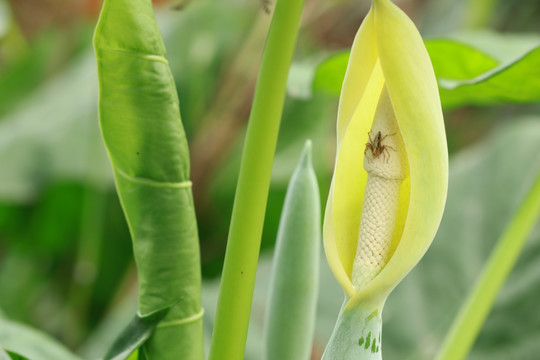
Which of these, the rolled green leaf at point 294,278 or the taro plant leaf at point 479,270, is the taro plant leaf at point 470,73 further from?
the taro plant leaf at point 479,270

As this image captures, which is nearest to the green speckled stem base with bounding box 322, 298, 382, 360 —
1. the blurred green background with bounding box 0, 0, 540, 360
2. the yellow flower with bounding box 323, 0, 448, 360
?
the yellow flower with bounding box 323, 0, 448, 360

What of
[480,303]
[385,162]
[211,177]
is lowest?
[211,177]

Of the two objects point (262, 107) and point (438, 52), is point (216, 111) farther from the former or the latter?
point (262, 107)

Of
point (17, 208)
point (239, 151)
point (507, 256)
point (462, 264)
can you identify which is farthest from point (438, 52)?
point (17, 208)

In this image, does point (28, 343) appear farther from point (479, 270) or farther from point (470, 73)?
point (479, 270)

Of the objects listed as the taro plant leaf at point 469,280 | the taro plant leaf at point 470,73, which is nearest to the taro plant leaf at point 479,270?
the taro plant leaf at point 469,280

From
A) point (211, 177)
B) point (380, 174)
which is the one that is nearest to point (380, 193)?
point (380, 174)
